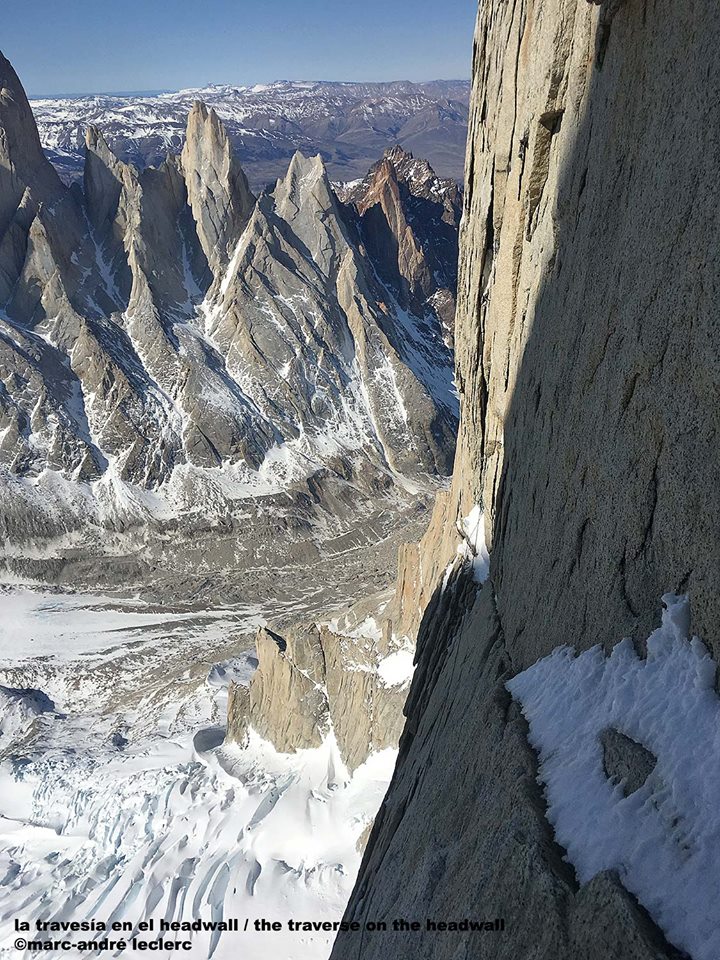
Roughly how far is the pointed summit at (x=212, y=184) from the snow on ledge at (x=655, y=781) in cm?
12135

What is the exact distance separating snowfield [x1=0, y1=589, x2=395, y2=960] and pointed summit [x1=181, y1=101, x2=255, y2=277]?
86694 millimetres

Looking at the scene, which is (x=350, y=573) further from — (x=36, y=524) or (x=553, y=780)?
(x=553, y=780)

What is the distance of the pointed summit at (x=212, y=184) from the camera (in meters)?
119

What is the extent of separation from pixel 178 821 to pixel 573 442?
1293 inches

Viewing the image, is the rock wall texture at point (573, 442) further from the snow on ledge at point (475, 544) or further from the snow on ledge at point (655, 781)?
the snow on ledge at point (475, 544)

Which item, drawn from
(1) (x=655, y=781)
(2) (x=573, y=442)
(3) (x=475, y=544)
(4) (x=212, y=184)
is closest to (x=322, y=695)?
(3) (x=475, y=544)

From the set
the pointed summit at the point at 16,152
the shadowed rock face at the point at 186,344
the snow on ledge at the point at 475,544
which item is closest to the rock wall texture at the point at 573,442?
the snow on ledge at the point at 475,544

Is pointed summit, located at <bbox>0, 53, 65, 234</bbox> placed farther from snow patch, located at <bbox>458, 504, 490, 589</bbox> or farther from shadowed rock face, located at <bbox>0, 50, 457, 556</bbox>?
snow patch, located at <bbox>458, 504, 490, 589</bbox>

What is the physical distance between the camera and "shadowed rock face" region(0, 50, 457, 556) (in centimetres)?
9444

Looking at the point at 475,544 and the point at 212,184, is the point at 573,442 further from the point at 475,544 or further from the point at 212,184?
the point at 212,184

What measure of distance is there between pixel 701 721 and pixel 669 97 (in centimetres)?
651

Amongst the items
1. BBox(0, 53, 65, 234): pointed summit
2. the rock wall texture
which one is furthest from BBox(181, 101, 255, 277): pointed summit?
the rock wall texture

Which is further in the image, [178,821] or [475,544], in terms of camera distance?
[178,821]

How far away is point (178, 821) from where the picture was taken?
111ft
